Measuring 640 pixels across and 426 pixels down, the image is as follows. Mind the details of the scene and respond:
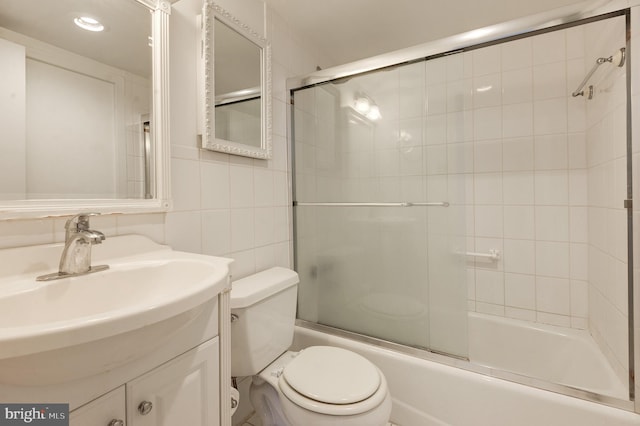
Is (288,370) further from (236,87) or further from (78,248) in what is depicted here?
(236,87)

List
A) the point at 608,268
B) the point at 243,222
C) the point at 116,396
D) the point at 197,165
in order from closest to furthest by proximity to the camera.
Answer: the point at 116,396, the point at 197,165, the point at 608,268, the point at 243,222

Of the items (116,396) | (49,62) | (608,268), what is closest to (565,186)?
(608,268)

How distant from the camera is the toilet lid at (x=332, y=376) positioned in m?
0.99

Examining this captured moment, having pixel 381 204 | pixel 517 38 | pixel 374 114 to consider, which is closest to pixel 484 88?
pixel 517 38

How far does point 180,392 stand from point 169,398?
3cm

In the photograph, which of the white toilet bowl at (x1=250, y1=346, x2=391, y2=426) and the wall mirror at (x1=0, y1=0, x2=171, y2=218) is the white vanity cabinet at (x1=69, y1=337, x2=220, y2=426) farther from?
the wall mirror at (x1=0, y1=0, x2=171, y2=218)

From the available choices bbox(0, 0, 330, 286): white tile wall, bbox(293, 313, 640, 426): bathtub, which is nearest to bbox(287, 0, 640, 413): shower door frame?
bbox(293, 313, 640, 426): bathtub

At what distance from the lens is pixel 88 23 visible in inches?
34.3

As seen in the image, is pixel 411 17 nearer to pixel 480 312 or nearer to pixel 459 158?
pixel 459 158

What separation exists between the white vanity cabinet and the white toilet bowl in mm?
312

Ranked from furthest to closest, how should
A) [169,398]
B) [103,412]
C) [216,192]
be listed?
1. [216,192]
2. [169,398]
3. [103,412]

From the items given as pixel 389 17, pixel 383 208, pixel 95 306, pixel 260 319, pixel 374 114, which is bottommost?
pixel 260 319

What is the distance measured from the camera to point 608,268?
129 centimetres

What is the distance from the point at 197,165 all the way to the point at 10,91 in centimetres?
55
